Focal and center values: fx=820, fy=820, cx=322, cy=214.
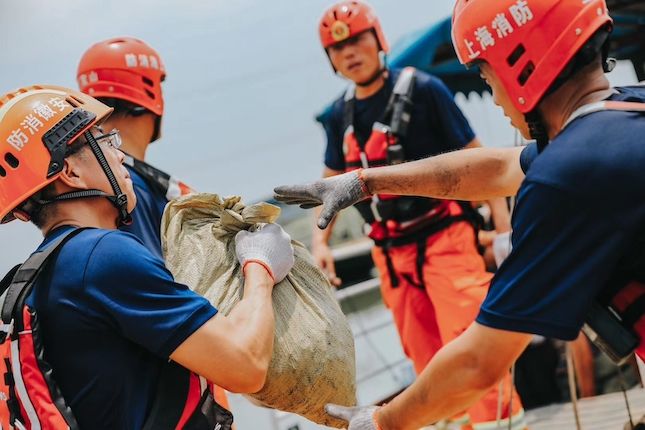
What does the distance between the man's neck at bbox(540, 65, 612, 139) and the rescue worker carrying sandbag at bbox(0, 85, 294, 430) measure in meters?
0.90

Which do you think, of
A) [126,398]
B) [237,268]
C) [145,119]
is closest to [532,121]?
[237,268]

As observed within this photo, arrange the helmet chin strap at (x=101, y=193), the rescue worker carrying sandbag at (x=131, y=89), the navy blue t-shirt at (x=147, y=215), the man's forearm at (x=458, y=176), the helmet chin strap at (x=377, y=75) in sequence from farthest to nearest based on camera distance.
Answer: the helmet chin strap at (x=377, y=75) < the rescue worker carrying sandbag at (x=131, y=89) < the navy blue t-shirt at (x=147, y=215) < the man's forearm at (x=458, y=176) < the helmet chin strap at (x=101, y=193)

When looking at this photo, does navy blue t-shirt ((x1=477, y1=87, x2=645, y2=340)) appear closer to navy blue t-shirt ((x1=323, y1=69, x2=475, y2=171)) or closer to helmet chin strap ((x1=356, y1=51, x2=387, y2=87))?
navy blue t-shirt ((x1=323, y1=69, x2=475, y2=171))

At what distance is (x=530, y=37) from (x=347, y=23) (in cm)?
279

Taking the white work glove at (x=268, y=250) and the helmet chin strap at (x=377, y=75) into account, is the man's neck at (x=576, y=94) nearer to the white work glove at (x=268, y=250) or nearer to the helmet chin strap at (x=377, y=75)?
the white work glove at (x=268, y=250)

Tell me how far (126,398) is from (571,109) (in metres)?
1.30

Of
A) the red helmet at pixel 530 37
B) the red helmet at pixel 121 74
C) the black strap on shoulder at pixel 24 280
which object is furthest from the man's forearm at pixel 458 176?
Answer: the red helmet at pixel 121 74

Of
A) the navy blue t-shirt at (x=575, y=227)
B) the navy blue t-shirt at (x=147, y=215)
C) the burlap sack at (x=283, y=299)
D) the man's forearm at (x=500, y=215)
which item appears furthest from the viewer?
the man's forearm at (x=500, y=215)

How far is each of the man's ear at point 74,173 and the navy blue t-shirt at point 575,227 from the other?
1162 mm

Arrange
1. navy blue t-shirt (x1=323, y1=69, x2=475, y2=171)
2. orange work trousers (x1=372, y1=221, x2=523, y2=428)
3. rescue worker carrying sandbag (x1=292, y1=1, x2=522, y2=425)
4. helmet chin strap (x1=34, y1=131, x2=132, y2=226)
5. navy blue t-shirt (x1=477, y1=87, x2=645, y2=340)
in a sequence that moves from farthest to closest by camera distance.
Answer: navy blue t-shirt (x1=323, y1=69, x2=475, y2=171), rescue worker carrying sandbag (x1=292, y1=1, x2=522, y2=425), orange work trousers (x1=372, y1=221, x2=523, y2=428), helmet chin strap (x1=34, y1=131, x2=132, y2=226), navy blue t-shirt (x1=477, y1=87, x2=645, y2=340)

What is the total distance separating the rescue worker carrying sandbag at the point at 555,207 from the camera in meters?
1.64

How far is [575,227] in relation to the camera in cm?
165

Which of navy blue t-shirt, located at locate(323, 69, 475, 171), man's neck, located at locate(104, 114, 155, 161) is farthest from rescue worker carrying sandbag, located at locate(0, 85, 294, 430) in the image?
navy blue t-shirt, located at locate(323, 69, 475, 171)

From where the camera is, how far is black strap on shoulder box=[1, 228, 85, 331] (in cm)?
199
